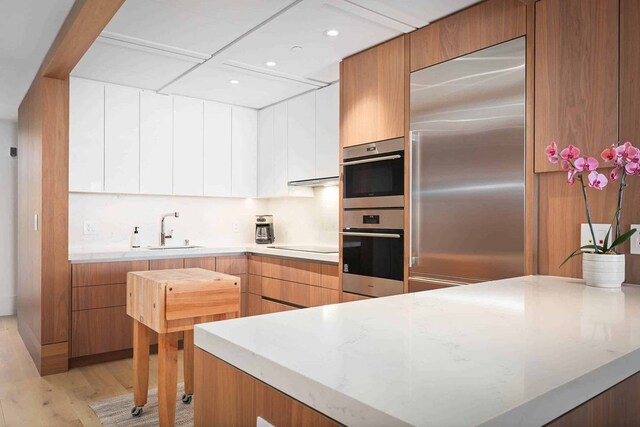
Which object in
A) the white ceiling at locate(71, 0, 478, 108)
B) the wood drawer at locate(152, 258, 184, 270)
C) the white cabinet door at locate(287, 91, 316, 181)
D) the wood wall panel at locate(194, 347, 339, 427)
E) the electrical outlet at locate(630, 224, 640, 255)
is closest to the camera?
the wood wall panel at locate(194, 347, 339, 427)

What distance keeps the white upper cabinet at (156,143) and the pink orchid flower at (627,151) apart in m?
3.65

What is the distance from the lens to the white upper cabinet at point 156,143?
4.17m

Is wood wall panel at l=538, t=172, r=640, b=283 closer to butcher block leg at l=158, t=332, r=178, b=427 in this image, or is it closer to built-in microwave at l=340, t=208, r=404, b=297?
built-in microwave at l=340, t=208, r=404, b=297

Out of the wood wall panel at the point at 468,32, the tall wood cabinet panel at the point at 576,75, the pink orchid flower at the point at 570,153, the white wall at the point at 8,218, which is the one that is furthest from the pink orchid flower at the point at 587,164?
the white wall at the point at 8,218

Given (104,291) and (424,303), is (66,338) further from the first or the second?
(424,303)

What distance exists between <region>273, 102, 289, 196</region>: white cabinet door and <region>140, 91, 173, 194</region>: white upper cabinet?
985mm

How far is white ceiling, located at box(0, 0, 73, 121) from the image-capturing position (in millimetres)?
2521

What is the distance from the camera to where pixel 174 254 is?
387 cm

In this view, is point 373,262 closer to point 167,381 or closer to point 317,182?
point 317,182

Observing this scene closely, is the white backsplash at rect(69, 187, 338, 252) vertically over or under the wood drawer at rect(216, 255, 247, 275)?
over

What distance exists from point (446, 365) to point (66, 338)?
341 cm

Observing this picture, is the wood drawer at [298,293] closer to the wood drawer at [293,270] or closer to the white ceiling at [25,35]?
the wood drawer at [293,270]

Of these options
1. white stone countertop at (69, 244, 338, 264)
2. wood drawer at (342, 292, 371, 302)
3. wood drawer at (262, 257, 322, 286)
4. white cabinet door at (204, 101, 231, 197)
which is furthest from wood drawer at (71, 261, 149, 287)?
wood drawer at (342, 292, 371, 302)

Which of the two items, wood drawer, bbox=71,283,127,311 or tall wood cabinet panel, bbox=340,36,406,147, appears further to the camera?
wood drawer, bbox=71,283,127,311
